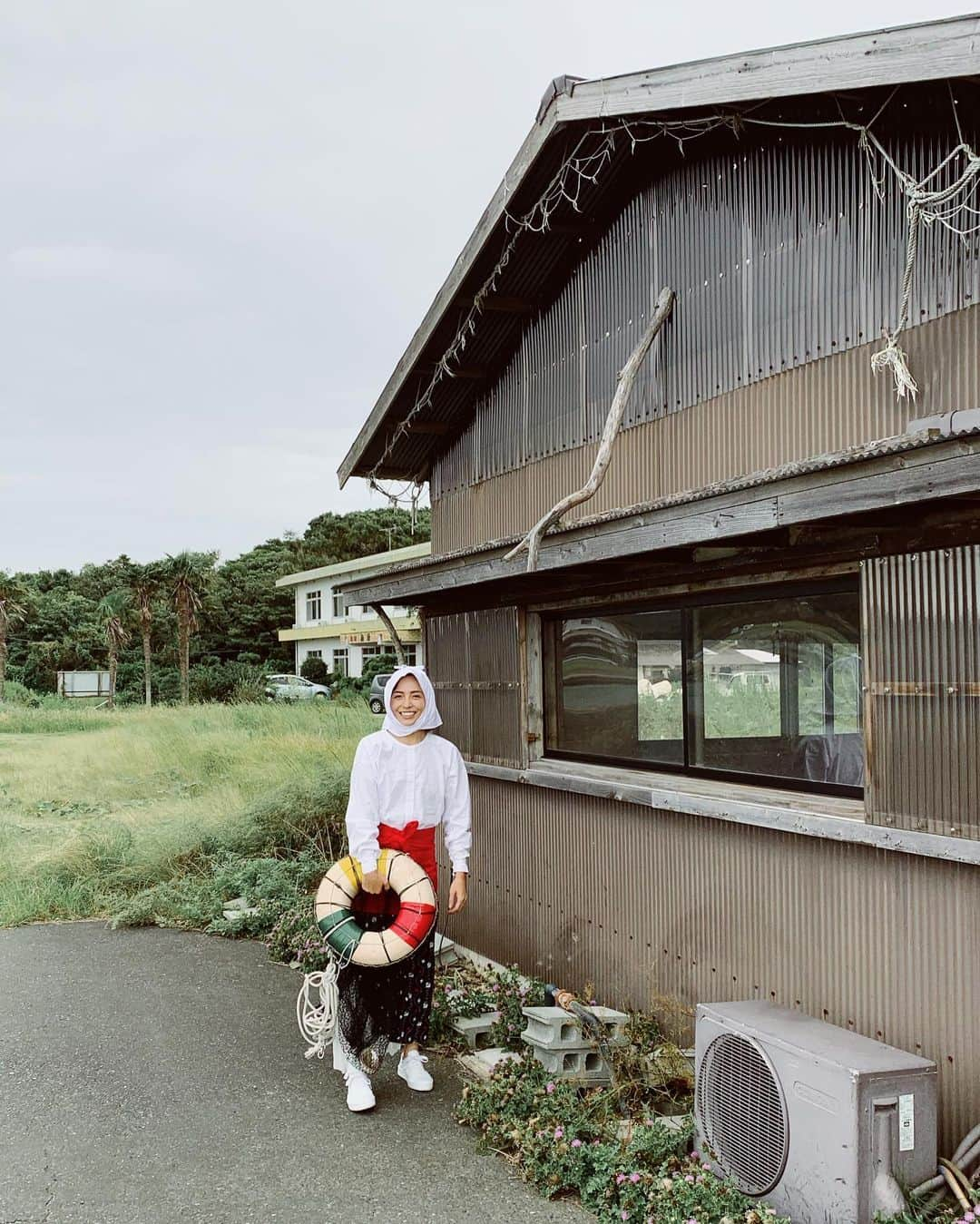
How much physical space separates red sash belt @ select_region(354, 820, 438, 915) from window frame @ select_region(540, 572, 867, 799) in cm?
136

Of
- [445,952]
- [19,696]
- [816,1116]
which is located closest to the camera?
[816,1116]

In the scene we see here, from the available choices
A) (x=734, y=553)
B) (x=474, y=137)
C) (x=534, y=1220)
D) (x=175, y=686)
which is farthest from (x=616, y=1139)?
(x=175, y=686)

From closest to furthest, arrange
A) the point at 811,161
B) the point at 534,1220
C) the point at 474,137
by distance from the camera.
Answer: the point at 534,1220 < the point at 811,161 < the point at 474,137

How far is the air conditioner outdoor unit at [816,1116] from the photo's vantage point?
12.5ft

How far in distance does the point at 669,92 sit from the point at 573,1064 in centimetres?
472

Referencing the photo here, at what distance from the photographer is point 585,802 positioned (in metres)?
6.83

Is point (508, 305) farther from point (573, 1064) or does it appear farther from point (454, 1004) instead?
point (573, 1064)

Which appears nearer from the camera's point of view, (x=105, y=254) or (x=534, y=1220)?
(x=534, y=1220)

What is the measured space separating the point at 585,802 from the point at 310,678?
42.6 m

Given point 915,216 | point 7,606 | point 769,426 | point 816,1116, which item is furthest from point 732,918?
point 7,606

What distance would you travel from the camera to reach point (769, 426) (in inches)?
213

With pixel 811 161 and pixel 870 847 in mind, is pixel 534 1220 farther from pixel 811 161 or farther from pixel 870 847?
pixel 811 161

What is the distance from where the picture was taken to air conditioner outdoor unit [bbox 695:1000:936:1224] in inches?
150

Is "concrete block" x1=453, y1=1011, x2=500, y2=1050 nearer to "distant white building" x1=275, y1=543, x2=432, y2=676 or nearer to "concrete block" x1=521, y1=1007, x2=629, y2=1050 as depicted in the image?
"concrete block" x1=521, y1=1007, x2=629, y2=1050
